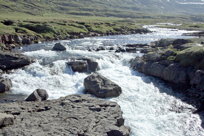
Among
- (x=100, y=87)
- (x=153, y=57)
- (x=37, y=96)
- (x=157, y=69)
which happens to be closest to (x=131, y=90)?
(x=100, y=87)

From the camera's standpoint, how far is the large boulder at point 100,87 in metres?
38.9

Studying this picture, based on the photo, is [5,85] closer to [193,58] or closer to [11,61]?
[11,61]

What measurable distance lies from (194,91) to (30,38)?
65.1 metres

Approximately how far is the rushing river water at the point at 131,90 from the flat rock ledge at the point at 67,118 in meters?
3.44

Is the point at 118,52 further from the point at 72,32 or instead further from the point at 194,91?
the point at 72,32

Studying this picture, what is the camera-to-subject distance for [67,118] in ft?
89.6

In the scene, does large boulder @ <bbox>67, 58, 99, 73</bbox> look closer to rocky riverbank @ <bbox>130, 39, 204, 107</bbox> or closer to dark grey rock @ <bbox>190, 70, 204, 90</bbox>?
rocky riverbank @ <bbox>130, 39, 204, 107</bbox>

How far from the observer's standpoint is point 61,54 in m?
67.9

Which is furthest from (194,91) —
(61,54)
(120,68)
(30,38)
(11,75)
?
(30,38)

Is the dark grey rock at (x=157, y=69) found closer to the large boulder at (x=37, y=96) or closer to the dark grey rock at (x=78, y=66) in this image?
the dark grey rock at (x=78, y=66)

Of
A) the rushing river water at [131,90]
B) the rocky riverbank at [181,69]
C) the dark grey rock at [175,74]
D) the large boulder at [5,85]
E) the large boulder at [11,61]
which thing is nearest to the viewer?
the rushing river water at [131,90]

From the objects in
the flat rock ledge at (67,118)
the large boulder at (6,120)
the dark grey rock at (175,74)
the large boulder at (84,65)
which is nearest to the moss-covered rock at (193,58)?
the dark grey rock at (175,74)

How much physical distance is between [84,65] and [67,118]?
27.3 metres

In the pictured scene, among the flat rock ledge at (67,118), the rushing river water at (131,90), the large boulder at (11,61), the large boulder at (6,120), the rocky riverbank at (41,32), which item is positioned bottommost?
the rushing river water at (131,90)
